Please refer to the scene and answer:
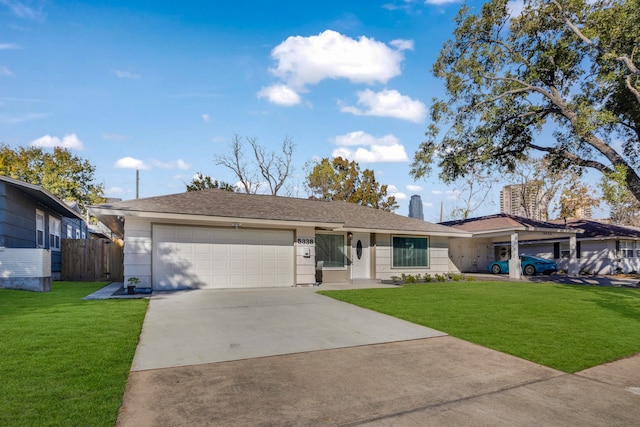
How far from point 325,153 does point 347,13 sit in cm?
2431

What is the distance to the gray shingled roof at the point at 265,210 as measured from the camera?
44.1 ft

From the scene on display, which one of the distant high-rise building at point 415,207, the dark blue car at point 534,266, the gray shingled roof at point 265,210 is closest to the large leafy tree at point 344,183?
the dark blue car at point 534,266

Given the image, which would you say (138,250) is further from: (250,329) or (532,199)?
(532,199)

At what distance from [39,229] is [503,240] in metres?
28.6

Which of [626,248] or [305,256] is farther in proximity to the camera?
[626,248]

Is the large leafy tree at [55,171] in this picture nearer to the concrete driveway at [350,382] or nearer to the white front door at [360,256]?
the white front door at [360,256]

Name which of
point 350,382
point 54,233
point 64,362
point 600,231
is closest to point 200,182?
point 54,233

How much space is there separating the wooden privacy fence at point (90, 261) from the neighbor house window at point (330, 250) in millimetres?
9213

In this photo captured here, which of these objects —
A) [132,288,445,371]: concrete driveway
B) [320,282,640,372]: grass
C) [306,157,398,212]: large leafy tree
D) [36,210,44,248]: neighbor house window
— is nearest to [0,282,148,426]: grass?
[132,288,445,371]: concrete driveway

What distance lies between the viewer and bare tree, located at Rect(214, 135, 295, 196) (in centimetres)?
3475

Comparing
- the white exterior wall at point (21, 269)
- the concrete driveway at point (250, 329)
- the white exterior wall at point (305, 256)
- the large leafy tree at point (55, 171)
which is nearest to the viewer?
the concrete driveway at point (250, 329)

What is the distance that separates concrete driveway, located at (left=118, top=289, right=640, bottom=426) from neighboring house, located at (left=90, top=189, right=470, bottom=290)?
20.8 ft

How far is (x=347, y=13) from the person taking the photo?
16484 mm

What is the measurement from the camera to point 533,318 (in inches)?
348
